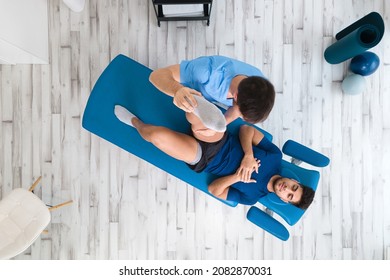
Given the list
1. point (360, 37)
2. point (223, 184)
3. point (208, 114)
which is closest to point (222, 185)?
point (223, 184)

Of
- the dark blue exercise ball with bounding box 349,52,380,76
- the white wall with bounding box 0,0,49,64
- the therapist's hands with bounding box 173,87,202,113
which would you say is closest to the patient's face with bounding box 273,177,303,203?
the therapist's hands with bounding box 173,87,202,113

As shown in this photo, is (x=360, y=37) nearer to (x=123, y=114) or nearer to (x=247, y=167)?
(x=247, y=167)

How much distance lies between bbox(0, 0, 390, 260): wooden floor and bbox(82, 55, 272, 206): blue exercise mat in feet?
1.08

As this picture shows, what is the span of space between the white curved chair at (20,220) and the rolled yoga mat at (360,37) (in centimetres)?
200

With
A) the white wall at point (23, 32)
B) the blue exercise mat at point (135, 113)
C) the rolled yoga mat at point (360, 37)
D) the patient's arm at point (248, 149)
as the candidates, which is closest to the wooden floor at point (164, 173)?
the white wall at point (23, 32)

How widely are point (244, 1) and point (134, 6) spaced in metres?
0.74

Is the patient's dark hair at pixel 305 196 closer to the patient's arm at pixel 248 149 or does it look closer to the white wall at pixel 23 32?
the patient's arm at pixel 248 149

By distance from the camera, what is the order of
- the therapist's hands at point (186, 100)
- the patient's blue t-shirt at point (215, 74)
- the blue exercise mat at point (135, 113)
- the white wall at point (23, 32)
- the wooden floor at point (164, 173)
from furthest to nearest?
the wooden floor at point (164, 173)
the blue exercise mat at point (135, 113)
the white wall at point (23, 32)
the patient's blue t-shirt at point (215, 74)
the therapist's hands at point (186, 100)

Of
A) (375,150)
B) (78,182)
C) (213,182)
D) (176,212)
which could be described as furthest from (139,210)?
(375,150)

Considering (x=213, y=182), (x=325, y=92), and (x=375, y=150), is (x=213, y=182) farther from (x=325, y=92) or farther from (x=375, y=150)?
(x=375, y=150)

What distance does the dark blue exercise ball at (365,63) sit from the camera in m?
2.22

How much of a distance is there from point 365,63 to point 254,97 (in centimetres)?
120

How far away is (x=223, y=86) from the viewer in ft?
5.22

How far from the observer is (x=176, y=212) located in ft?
8.14
